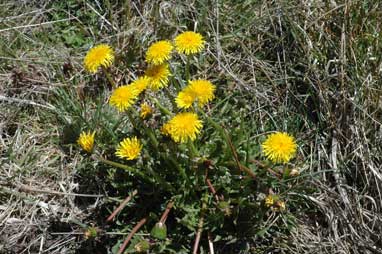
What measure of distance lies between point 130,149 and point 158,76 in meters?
0.24

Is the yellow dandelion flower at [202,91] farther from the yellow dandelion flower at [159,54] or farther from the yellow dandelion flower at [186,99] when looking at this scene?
the yellow dandelion flower at [159,54]

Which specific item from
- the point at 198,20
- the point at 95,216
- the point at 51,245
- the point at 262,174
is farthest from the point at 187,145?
the point at 198,20

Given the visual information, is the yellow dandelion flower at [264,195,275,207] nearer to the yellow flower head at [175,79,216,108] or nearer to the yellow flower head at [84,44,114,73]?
the yellow flower head at [175,79,216,108]

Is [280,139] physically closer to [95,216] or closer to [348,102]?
[348,102]

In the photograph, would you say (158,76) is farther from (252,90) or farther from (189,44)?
(252,90)

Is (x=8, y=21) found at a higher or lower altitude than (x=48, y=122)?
higher

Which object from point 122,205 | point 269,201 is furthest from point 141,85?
point 269,201

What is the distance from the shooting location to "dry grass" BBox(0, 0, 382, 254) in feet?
6.90

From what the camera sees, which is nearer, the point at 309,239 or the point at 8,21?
the point at 309,239

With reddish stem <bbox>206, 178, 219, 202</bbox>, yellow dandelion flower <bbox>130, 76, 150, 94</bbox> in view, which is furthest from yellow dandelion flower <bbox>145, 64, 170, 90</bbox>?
reddish stem <bbox>206, 178, 219, 202</bbox>

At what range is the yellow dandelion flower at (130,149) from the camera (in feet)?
6.31

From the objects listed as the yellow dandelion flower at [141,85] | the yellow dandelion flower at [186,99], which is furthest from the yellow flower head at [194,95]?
the yellow dandelion flower at [141,85]

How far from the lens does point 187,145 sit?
1.92m

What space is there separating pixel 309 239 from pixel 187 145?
0.54m
